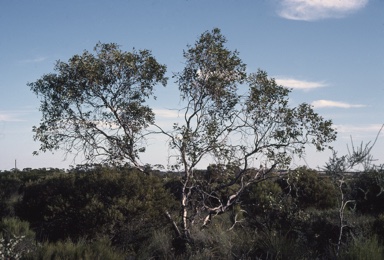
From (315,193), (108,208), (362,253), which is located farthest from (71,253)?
(315,193)

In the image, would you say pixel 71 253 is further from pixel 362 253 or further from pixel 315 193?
pixel 315 193

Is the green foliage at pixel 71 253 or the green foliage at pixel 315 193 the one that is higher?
the green foliage at pixel 315 193

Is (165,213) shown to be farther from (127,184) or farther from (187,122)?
(187,122)

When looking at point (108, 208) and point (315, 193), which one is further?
point (315, 193)

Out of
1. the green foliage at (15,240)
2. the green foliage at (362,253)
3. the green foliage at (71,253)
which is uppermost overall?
the green foliage at (15,240)

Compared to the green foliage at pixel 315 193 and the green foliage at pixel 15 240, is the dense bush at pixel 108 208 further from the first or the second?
the green foliage at pixel 315 193

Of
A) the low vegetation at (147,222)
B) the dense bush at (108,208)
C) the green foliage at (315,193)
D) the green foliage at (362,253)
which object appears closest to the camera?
the green foliage at (362,253)

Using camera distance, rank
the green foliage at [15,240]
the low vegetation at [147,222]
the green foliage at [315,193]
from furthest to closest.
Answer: the green foliage at [315,193] → the low vegetation at [147,222] → the green foliage at [15,240]

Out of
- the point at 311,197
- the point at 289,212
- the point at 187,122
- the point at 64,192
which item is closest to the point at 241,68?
the point at 187,122

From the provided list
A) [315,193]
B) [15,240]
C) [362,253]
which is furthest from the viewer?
[315,193]

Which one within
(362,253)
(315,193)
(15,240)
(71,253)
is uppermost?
(315,193)

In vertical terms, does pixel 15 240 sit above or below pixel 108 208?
below

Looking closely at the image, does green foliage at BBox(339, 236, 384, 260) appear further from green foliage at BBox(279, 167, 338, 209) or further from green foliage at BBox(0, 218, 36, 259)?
green foliage at BBox(279, 167, 338, 209)

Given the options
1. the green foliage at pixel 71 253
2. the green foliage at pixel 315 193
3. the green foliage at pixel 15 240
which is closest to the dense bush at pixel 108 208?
the green foliage at pixel 15 240
